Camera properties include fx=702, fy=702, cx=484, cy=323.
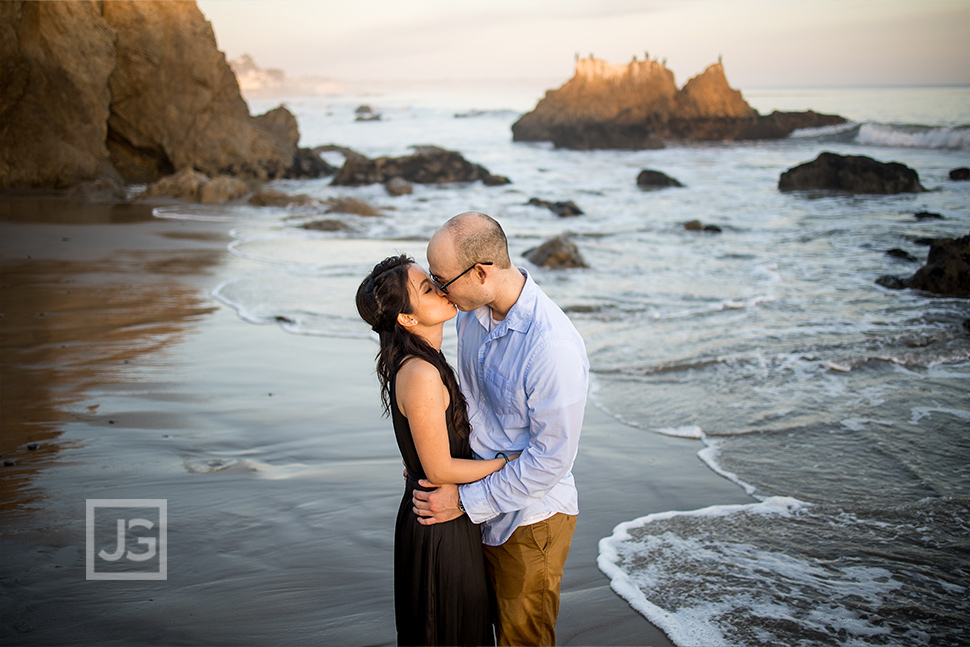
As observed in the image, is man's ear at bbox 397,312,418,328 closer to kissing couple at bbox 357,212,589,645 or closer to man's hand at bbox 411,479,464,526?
kissing couple at bbox 357,212,589,645

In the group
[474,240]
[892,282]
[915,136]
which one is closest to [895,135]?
[915,136]

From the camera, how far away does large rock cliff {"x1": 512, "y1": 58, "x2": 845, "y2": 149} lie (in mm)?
46438

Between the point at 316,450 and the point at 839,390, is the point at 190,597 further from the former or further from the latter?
the point at 839,390

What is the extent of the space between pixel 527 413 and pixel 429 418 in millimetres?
363

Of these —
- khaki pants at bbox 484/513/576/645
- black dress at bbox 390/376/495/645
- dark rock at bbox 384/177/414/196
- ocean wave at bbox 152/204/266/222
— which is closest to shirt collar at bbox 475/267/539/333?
black dress at bbox 390/376/495/645

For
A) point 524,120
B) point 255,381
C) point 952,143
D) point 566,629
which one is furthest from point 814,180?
point 524,120

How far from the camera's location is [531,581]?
101 inches

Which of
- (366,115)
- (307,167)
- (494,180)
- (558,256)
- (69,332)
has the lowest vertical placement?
(69,332)

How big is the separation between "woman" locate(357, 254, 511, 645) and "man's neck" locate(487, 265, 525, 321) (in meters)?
0.18

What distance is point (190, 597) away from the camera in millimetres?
3326

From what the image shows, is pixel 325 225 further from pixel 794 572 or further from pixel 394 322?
pixel 394 322

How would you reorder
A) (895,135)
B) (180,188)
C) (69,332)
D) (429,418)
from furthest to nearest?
1. (895,135)
2. (180,188)
3. (69,332)
4. (429,418)

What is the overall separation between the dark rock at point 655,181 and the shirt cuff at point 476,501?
2378 cm

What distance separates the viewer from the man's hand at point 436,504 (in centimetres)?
250
